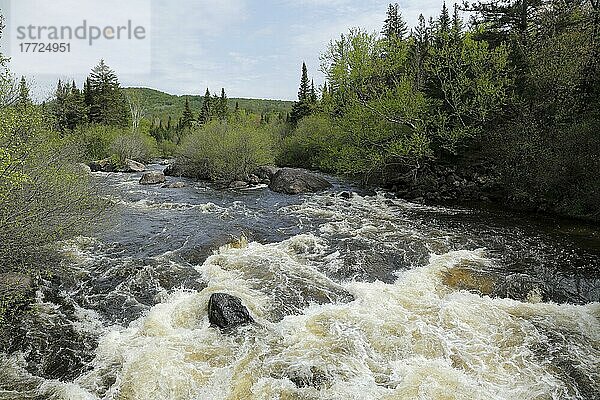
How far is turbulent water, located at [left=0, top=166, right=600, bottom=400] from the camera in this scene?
276 inches

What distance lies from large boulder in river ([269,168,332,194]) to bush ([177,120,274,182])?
3.43 meters

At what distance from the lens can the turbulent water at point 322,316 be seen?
701 cm

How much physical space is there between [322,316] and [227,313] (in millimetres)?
2147

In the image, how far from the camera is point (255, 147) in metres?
30.3

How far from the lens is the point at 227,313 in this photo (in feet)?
29.4

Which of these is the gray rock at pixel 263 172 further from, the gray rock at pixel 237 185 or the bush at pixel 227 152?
the gray rock at pixel 237 185

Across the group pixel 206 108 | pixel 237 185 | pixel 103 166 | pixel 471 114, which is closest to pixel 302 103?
pixel 206 108

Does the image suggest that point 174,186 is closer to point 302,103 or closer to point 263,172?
point 263,172

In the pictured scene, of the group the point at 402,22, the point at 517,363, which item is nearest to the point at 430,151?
the point at 517,363

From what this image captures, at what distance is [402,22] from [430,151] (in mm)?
32480

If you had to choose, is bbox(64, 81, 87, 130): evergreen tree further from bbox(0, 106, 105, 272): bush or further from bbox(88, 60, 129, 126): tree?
bbox(0, 106, 105, 272): bush

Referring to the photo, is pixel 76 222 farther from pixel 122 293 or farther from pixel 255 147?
pixel 255 147

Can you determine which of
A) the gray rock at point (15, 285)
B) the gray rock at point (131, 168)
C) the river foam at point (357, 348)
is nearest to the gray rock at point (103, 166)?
the gray rock at point (131, 168)

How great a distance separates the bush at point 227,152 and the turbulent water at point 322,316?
14.1 m
